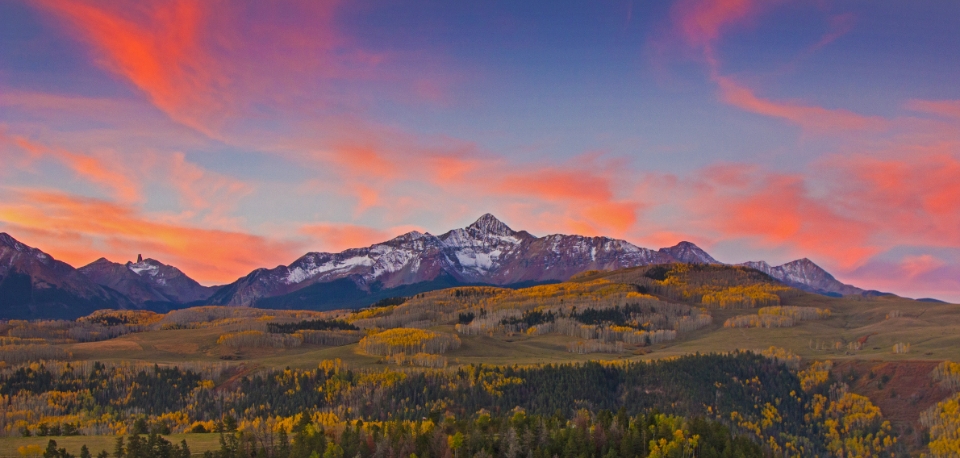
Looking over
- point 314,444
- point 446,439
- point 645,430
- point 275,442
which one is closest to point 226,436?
point 275,442

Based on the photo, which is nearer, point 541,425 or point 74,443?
point 74,443

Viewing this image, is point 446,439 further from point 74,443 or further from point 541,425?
point 74,443

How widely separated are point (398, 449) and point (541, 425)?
106 feet

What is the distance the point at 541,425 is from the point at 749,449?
48.7m

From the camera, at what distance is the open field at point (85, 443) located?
480ft

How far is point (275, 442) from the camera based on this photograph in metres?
172

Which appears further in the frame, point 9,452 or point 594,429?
point 594,429

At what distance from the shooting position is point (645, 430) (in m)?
174

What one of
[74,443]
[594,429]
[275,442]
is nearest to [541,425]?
[594,429]

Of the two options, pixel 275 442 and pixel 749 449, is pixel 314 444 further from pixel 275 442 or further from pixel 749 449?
pixel 749 449

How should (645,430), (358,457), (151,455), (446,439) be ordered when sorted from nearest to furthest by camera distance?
(151,455) < (358,457) < (446,439) < (645,430)

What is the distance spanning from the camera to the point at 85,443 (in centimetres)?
15625

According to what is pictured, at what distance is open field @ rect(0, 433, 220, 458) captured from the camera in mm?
146375

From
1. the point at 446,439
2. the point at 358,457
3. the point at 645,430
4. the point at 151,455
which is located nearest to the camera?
the point at 151,455
